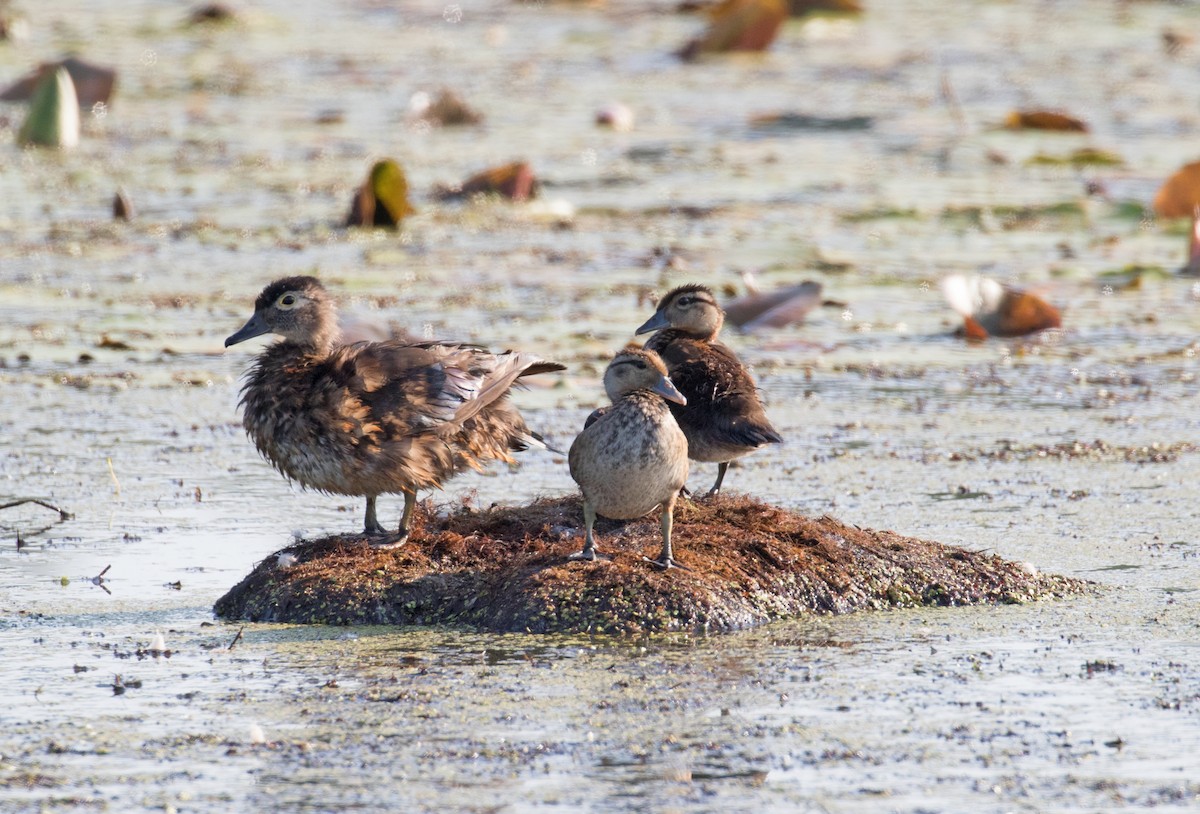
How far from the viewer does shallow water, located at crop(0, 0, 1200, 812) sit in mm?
4672

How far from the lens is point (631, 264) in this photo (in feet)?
38.7

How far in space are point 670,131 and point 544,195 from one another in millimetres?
2832

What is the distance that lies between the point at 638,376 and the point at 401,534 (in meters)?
0.92

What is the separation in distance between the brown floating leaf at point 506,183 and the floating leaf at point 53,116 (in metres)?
3.62

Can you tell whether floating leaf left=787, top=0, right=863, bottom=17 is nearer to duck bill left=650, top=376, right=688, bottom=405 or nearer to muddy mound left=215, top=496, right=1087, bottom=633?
muddy mound left=215, top=496, right=1087, bottom=633

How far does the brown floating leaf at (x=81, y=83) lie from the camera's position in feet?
53.8

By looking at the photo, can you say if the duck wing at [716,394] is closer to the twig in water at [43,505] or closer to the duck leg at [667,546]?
the duck leg at [667,546]

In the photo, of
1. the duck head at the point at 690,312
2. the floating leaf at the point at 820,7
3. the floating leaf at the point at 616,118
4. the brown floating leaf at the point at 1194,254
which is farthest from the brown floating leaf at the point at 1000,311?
the floating leaf at the point at 820,7

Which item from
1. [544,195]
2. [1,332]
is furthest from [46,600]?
[544,195]

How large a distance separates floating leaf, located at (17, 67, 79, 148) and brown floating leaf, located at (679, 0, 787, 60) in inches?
269

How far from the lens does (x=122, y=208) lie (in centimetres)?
1286

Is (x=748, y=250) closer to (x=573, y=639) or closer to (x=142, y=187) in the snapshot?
(x=142, y=187)

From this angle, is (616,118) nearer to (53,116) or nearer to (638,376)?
(53,116)

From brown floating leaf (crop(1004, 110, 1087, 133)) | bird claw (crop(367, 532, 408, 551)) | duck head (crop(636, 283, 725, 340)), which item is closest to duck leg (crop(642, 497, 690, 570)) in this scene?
bird claw (crop(367, 532, 408, 551))
